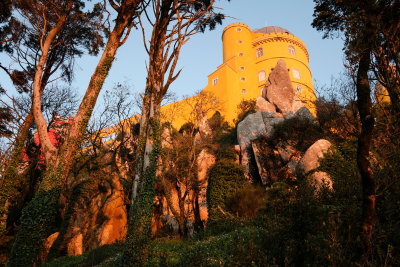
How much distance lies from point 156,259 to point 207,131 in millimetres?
20410

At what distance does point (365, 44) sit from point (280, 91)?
1885 cm

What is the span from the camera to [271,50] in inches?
1528

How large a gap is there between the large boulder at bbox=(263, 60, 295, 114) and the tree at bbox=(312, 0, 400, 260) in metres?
14.0

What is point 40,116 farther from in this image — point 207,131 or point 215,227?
point 207,131

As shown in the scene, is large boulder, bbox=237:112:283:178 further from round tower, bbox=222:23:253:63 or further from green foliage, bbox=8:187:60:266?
round tower, bbox=222:23:253:63

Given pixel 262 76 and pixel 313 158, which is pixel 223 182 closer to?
pixel 313 158

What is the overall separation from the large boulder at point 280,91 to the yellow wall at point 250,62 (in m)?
6.16

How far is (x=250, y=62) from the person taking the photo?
3922 centimetres

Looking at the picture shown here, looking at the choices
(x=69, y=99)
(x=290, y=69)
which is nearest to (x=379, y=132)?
(x=69, y=99)

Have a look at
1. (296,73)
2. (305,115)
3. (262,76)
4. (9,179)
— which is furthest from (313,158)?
(296,73)

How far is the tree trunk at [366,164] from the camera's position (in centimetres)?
394

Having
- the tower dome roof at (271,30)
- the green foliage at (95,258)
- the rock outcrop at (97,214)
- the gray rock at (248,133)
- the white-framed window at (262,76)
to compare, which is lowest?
the green foliage at (95,258)

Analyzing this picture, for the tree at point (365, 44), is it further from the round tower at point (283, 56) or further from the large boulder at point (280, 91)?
the round tower at point (283, 56)

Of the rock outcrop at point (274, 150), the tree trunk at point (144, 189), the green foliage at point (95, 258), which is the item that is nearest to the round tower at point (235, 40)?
the rock outcrop at point (274, 150)
